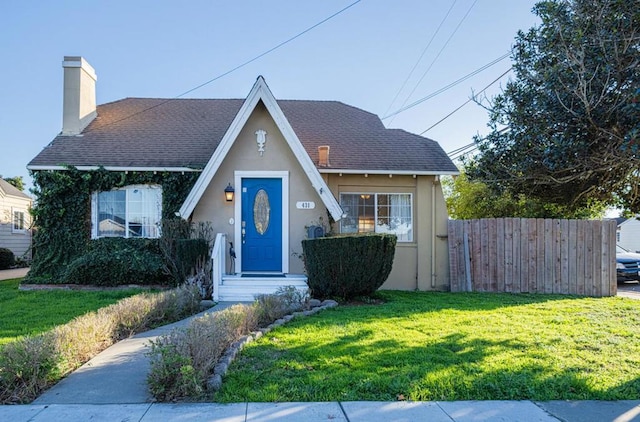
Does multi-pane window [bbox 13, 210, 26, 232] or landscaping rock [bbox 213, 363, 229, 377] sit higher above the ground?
multi-pane window [bbox 13, 210, 26, 232]

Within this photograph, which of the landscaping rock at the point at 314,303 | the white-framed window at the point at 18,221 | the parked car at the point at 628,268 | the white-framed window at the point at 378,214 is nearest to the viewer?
the landscaping rock at the point at 314,303

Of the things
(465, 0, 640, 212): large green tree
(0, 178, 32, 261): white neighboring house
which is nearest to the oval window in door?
(465, 0, 640, 212): large green tree

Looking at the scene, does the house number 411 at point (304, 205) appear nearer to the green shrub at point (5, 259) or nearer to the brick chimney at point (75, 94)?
the brick chimney at point (75, 94)

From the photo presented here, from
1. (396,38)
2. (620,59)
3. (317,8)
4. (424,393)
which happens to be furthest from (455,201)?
(424,393)

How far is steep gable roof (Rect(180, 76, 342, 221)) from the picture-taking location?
1059 centimetres

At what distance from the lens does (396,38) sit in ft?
48.1

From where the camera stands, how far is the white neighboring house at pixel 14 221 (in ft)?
73.6

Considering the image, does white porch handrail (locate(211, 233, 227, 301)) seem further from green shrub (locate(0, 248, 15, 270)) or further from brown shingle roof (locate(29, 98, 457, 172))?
green shrub (locate(0, 248, 15, 270))

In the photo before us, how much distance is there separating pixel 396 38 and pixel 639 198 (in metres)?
8.94

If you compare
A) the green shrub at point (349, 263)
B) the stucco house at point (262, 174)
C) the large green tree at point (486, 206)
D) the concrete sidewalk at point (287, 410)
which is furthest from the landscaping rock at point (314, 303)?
the large green tree at point (486, 206)

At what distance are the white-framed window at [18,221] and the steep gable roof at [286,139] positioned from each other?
723 inches

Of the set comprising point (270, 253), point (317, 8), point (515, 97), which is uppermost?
point (317, 8)

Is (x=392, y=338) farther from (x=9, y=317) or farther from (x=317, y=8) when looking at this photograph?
(x=317, y=8)

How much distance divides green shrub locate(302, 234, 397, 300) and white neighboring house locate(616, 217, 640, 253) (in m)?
37.4
